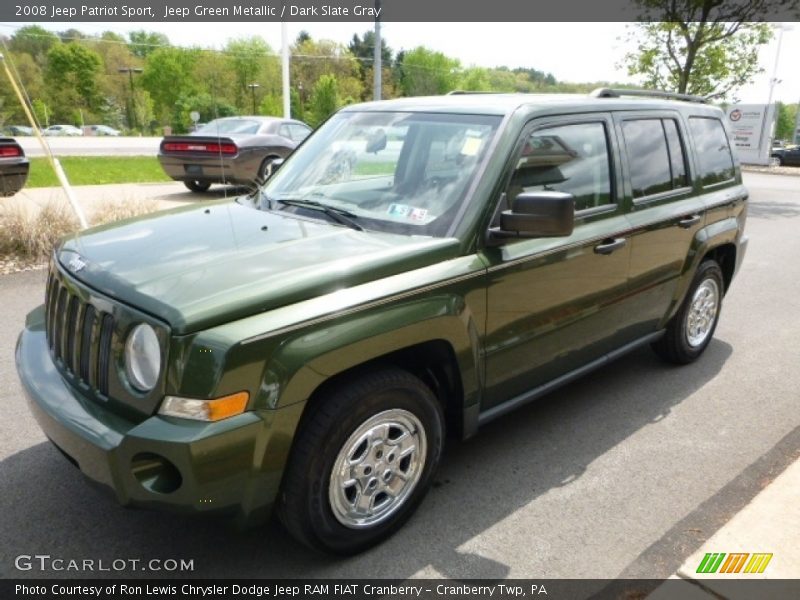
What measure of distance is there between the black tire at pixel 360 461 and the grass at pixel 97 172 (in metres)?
13.4

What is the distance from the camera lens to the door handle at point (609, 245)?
3584 millimetres

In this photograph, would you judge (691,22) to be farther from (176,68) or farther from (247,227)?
(176,68)

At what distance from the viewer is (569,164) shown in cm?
351

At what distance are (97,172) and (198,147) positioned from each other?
7.54 meters

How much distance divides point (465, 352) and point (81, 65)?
75187mm

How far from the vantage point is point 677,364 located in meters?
4.96

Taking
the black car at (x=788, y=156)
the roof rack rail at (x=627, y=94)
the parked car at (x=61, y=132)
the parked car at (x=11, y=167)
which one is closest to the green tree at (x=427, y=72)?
the parked car at (x=61, y=132)

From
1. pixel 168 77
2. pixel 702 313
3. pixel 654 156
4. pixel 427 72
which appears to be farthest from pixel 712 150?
pixel 427 72

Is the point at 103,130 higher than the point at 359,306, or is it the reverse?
the point at 359,306

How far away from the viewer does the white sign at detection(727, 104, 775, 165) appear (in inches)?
1111

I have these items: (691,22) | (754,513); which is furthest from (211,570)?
(691,22)

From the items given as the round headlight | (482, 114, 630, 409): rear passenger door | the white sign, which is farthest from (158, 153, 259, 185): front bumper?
the white sign

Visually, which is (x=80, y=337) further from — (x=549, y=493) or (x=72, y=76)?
(x=72, y=76)

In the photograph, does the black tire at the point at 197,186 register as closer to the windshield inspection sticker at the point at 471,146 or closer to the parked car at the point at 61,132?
the windshield inspection sticker at the point at 471,146
